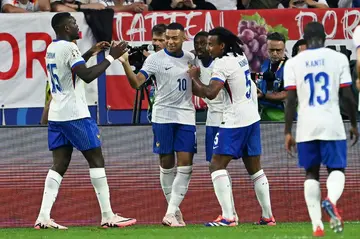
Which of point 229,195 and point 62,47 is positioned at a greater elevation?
point 62,47

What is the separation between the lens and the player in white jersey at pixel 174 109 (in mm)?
14789

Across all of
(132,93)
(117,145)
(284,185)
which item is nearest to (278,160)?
(284,185)

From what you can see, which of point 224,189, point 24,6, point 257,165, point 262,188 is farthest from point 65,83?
point 24,6

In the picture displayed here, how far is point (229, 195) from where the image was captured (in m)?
14.2

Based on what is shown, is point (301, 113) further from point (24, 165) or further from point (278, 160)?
point (24, 165)

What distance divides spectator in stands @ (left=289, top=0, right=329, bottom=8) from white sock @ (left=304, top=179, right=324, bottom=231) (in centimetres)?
835

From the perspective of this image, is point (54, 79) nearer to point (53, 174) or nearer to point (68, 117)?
Result: point (68, 117)

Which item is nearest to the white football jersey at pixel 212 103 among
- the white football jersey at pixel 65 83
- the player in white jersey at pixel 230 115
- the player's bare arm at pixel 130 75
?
the player in white jersey at pixel 230 115

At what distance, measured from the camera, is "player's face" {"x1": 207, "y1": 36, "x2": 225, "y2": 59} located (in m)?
14.2

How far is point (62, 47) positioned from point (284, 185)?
4.10m

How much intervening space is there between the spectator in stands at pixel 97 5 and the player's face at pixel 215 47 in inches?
200

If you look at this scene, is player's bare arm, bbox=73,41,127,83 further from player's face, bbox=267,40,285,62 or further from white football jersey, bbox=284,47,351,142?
player's face, bbox=267,40,285,62

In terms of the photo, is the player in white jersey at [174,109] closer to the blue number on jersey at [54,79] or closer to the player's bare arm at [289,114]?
the blue number on jersey at [54,79]

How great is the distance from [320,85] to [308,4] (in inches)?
324
